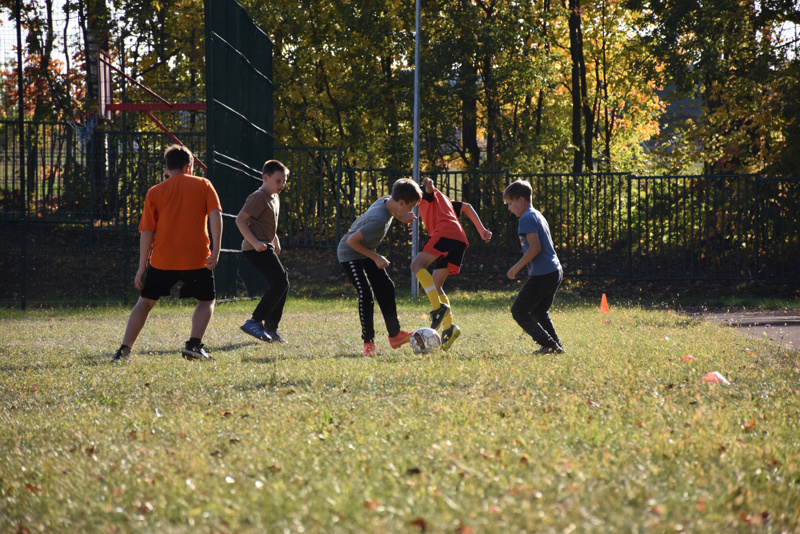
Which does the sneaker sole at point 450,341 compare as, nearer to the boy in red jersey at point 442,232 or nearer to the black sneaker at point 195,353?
the boy in red jersey at point 442,232

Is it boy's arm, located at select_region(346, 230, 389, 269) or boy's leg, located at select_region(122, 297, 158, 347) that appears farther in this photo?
boy's arm, located at select_region(346, 230, 389, 269)

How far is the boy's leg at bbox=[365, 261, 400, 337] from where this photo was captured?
296 inches

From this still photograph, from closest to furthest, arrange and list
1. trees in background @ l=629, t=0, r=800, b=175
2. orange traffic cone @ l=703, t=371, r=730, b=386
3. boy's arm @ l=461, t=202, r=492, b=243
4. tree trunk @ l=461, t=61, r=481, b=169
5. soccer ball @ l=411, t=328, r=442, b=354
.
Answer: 1. orange traffic cone @ l=703, t=371, r=730, b=386
2. soccer ball @ l=411, t=328, r=442, b=354
3. boy's arm @ l=461, t=202, r=492, b=243
4. trees in background @ l=629, t=0, r=800, b=175
5. tree trunk @ l=461, t=61, r=481, b=169

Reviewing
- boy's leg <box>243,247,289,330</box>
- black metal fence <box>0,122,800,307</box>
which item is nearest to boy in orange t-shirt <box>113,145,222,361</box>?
boy's leg <box>243,247,289,330</box>

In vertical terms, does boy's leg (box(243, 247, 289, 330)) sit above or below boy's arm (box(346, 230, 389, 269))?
below

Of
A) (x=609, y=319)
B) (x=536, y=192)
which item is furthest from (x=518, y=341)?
(x=536, y=192)

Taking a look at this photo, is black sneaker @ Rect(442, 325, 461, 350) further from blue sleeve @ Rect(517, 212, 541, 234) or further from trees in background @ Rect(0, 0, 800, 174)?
trees in background @ Rect(0, 0, 800, 174)

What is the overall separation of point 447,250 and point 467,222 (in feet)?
35.8

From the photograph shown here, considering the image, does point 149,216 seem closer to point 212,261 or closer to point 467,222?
point 212,261

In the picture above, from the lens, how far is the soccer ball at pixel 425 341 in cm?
730

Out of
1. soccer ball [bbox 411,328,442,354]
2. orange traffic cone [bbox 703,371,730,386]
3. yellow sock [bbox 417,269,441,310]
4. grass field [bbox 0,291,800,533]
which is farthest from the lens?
yellow sock [bbox 417,269,441,310]

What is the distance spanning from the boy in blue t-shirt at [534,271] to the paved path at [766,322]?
8.35 feet

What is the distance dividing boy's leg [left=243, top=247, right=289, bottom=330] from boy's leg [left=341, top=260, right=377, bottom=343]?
1149mm

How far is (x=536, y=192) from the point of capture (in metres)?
18.6
